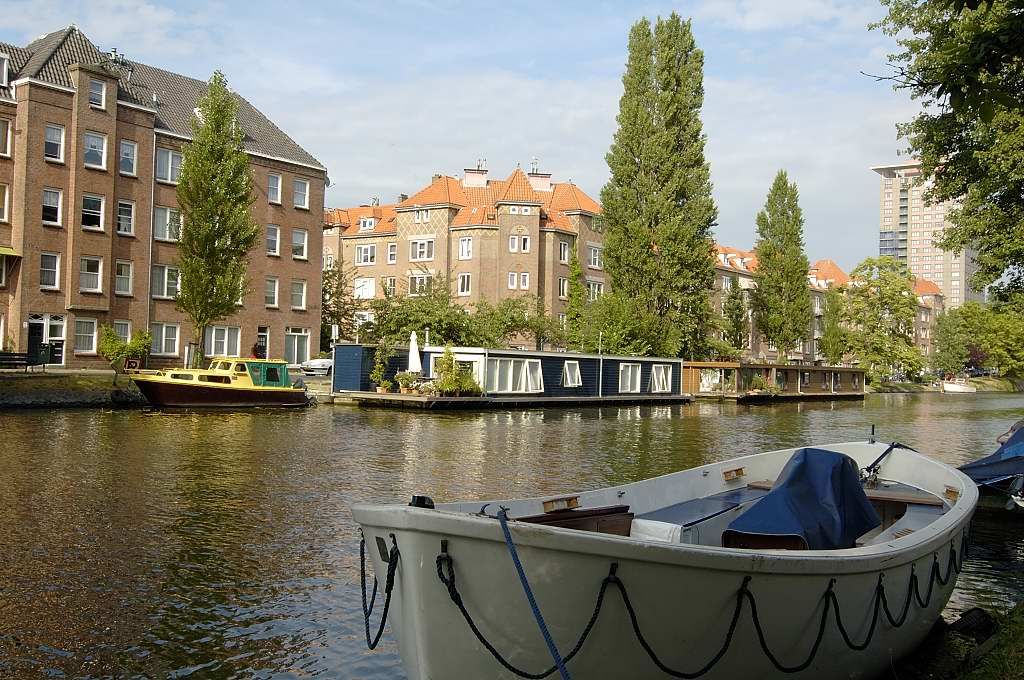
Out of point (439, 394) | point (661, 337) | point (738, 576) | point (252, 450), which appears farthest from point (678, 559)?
point (661, 337)

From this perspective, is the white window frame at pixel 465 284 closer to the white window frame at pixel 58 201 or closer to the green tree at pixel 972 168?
the white window frame at pixel 58 201

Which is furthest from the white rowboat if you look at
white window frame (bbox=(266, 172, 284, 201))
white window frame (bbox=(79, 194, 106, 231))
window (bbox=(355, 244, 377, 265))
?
window (bbox=(355, 244, 377, 265))

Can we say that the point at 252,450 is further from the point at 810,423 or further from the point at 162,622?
the point at 810,423

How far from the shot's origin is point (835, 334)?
276 feet

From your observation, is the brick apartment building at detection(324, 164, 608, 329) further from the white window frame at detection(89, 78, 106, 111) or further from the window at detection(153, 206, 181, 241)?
the white window frame at detection(89, 78, 106, 111)

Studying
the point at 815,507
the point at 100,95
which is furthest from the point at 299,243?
the point at 815,507

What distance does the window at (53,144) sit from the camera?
1678 inches

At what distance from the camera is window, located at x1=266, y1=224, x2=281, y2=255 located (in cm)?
5294

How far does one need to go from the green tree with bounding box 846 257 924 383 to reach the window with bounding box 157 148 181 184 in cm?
5729

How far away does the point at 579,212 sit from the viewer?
73.7 meters

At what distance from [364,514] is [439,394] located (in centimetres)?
3424

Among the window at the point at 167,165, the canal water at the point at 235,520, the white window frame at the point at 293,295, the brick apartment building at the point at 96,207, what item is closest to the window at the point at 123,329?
the brick apartment building at the point at 96,207

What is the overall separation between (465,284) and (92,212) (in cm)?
3203

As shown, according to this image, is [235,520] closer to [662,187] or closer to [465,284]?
[662,187]
